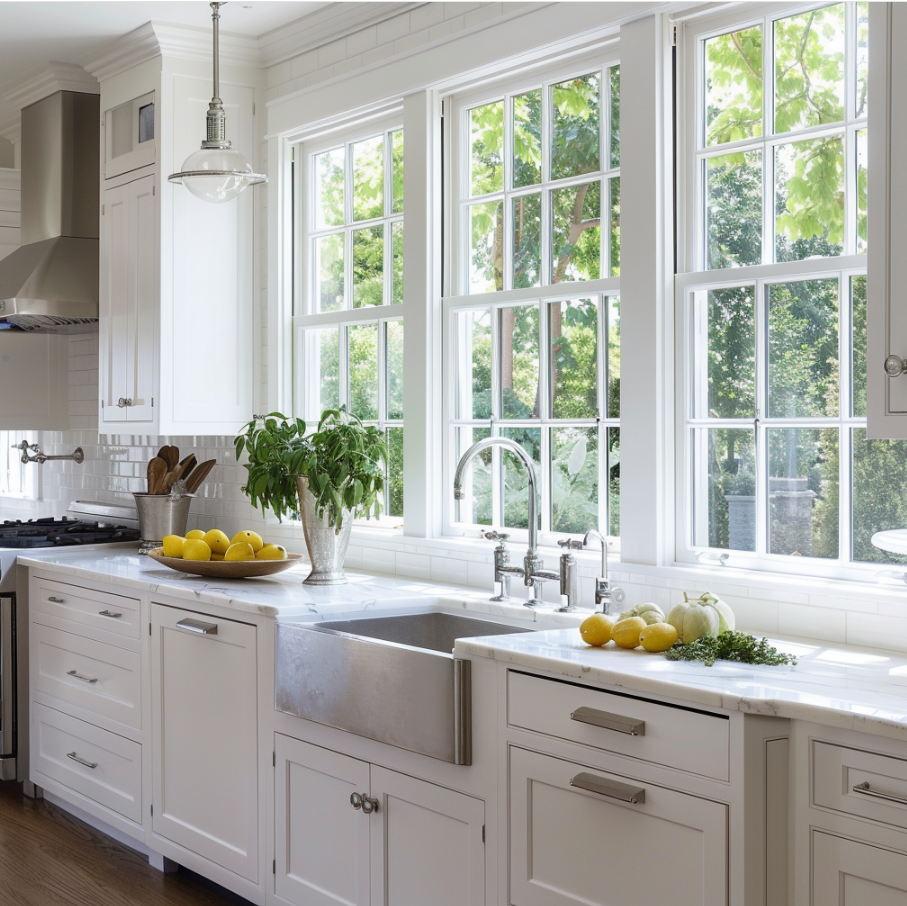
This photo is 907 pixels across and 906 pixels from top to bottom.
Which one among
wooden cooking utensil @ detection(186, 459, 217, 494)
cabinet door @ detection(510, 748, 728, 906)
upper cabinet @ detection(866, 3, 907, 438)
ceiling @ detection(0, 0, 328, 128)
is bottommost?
cabinet door @ detection(510, 748, 728, 906)

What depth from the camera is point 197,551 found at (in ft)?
11.8

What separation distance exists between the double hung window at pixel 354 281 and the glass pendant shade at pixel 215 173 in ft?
2.73

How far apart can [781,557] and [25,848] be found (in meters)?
2.78

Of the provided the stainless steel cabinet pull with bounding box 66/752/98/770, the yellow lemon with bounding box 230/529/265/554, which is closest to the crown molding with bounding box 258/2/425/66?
the yellow lemon with bounding box 230/529/265/554

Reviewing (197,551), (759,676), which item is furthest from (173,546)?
(759,676)

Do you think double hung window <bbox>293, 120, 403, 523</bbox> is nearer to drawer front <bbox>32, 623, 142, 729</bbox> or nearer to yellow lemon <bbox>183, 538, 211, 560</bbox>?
yellow lemon <bbox>183, 538, 211, 560</bbox>

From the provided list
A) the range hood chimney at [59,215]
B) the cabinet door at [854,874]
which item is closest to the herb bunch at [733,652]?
the cabinet door at [854,874]

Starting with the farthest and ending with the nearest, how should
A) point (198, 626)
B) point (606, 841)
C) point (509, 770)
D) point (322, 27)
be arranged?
point (322, 27) → point (198, 626) → point (509, 770) → point (606, 841)

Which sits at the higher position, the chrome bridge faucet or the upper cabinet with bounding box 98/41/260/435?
the upper cabinet with bounding box 98/41/260/435

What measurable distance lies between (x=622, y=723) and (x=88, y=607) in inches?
95.8

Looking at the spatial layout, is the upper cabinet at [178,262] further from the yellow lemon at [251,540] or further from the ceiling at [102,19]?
the yellow lemon at [251,540]

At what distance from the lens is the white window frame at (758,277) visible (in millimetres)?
2602

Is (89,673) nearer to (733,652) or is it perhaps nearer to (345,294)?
(345,294)

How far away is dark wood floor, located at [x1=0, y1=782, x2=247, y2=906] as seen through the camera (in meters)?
3.35
